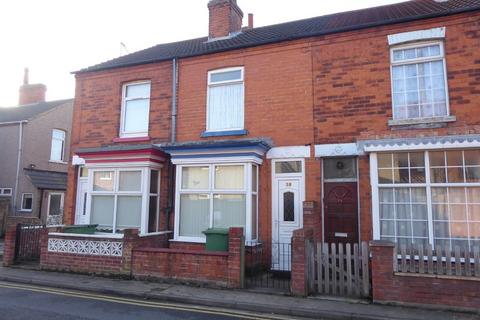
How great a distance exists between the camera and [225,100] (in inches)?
449

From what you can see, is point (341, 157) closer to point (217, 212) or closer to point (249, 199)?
point (249, 199)

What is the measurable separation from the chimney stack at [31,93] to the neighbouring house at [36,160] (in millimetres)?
2894

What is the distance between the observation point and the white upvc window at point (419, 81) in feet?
29.9

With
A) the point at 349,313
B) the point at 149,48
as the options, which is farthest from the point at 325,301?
the point at 149,48

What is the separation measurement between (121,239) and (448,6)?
1050cm

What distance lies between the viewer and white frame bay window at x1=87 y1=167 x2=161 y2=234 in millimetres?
11125

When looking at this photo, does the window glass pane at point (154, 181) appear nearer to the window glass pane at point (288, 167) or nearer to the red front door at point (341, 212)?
the window glass pane at point (288, 167)

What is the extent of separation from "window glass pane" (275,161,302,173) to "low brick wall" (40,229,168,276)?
3.96 metres

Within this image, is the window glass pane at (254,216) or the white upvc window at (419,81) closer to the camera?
the white upvc window at (419,81)

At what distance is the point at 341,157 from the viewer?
9.83m

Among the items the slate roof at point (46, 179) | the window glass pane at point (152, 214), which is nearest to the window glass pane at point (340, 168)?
the window glass pane at point (152, 214)

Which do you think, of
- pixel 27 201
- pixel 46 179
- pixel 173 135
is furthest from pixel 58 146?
pixel 173 135

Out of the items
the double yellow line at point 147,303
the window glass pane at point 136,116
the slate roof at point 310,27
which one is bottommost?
the double yellow line at point 147,303

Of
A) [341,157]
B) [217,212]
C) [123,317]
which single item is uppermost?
[341,157]
